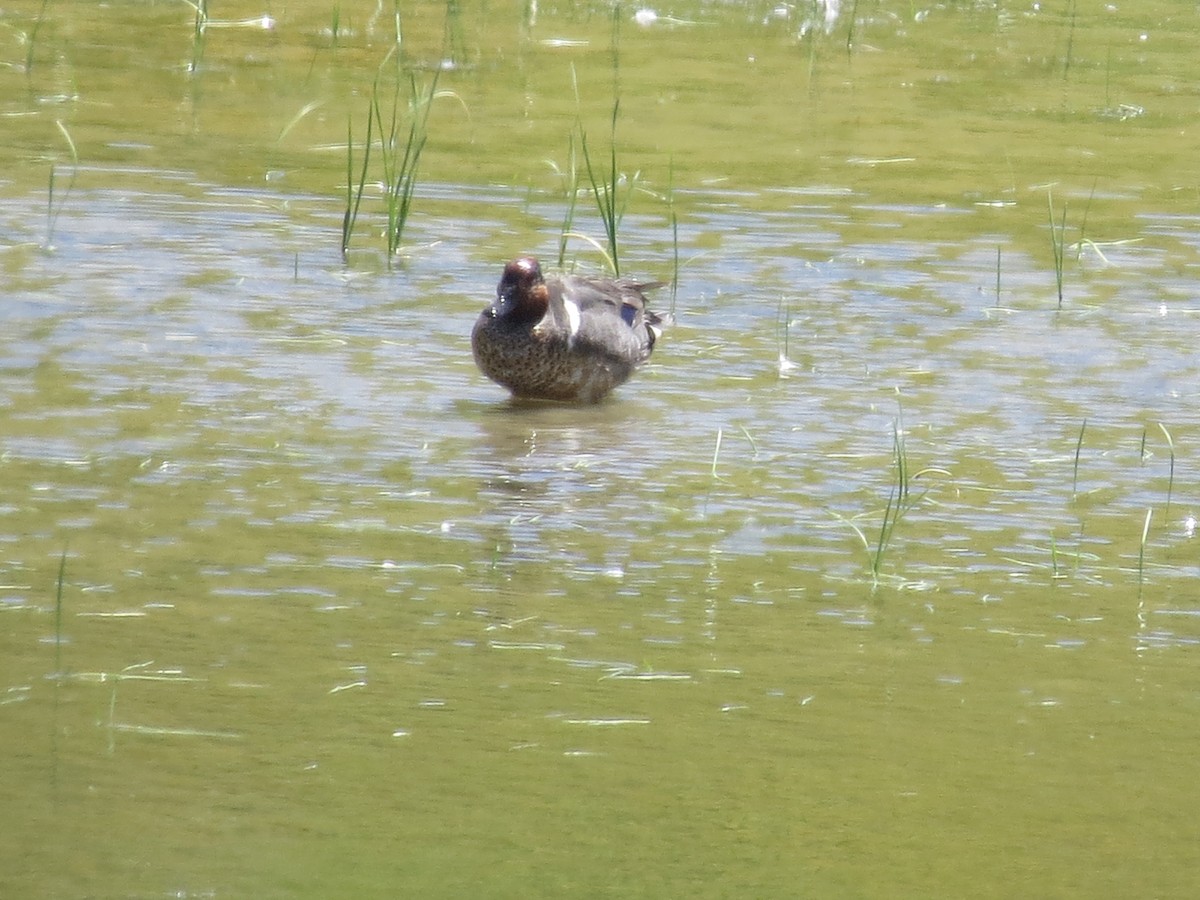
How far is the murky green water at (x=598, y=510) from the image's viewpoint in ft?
11.6

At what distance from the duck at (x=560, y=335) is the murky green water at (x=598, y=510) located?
0.14 metres

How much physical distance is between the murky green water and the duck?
0.14 m

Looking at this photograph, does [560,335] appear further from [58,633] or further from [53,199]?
[58,633]

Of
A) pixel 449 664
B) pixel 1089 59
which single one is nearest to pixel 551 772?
pixel 449 664

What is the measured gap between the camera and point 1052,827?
3.58 m

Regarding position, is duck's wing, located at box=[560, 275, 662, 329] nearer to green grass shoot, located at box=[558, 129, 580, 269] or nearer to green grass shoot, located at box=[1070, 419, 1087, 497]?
green grass shoot, located at box=[558, 129, 580, 269]

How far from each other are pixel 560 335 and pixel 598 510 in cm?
143

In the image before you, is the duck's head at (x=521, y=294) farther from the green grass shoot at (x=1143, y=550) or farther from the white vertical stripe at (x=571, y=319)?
the green grass shoot at (x=1143, y=550)

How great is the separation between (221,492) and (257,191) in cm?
339

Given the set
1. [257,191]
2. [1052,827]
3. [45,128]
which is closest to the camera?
[1052,827]

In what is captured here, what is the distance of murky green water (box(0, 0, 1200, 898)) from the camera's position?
3.52 m

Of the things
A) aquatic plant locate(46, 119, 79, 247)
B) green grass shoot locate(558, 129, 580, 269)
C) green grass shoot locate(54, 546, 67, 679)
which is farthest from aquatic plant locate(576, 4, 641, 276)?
green grass shoot locate(54, 546, 67, 679)

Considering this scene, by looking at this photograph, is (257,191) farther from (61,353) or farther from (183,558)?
(183,558)

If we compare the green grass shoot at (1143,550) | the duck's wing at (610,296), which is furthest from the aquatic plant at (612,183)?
the green grass shoot at (1143,550)
